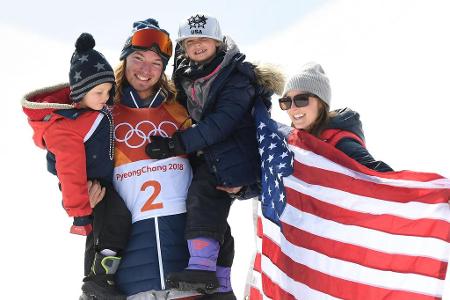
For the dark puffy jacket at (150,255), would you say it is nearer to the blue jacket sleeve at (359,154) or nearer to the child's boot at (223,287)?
the child's boot at (223,287)

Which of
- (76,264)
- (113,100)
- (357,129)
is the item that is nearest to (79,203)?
(113,100)

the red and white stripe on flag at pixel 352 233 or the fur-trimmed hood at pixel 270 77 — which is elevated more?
the fur-trimmed hood at pixel 270 77

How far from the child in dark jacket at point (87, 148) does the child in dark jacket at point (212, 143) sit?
0.34 meters

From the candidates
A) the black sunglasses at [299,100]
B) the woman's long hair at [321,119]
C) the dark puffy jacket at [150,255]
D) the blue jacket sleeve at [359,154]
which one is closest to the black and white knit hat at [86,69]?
the dark puffy jacket at [150,255]

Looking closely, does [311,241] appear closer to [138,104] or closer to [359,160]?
[359,160]

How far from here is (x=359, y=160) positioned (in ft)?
15.2

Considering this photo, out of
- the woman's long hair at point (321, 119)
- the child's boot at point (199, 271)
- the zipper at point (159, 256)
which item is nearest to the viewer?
the child's boot at point (199, 271)

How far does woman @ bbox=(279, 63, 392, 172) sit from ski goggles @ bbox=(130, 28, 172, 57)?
85 centimetres

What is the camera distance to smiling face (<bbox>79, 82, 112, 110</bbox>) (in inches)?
179

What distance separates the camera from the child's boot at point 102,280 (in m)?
4.54

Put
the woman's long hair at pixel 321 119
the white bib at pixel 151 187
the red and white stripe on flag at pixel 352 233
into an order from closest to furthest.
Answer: the red and white stripe on flag at pixel 352 233 → the white bib at pixel 151 187 → the woman's long hair at pixel 321 119

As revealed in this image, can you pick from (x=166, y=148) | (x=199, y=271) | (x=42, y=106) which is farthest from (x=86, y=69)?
(x=199, y=271)

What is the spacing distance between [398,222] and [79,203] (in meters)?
1.92

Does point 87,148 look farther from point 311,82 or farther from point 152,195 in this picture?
point 311,82
